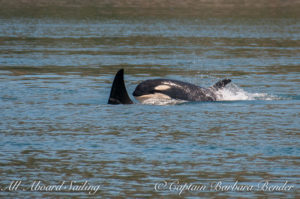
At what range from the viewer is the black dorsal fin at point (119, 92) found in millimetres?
19672

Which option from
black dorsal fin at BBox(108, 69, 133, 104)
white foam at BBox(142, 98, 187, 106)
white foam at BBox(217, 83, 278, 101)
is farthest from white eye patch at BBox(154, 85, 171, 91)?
white foam at BBox(217, 83, 278, 101)

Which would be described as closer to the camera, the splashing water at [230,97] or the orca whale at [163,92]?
the orca whale at [163,92]

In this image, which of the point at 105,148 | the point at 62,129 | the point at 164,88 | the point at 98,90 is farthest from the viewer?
the point at 98,90

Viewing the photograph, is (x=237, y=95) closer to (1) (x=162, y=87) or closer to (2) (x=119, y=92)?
(1) (x=162, y=87)

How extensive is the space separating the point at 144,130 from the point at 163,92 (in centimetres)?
428

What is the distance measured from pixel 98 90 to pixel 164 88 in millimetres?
3869

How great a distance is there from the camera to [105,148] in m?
14.6

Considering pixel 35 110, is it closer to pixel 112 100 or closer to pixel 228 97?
pixel 112 100

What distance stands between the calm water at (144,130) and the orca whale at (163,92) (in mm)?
423

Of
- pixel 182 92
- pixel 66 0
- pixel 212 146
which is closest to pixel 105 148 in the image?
pixel 212 146

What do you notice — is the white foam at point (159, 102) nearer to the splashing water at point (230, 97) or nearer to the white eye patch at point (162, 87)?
the splashing water at point (230, 97)

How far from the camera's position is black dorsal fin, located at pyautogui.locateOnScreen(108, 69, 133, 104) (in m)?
19.7

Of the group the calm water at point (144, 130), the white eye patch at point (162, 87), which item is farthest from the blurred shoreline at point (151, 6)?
the white eye patch at point (162, 87)

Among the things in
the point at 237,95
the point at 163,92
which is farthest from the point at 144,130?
the point at 237,95
